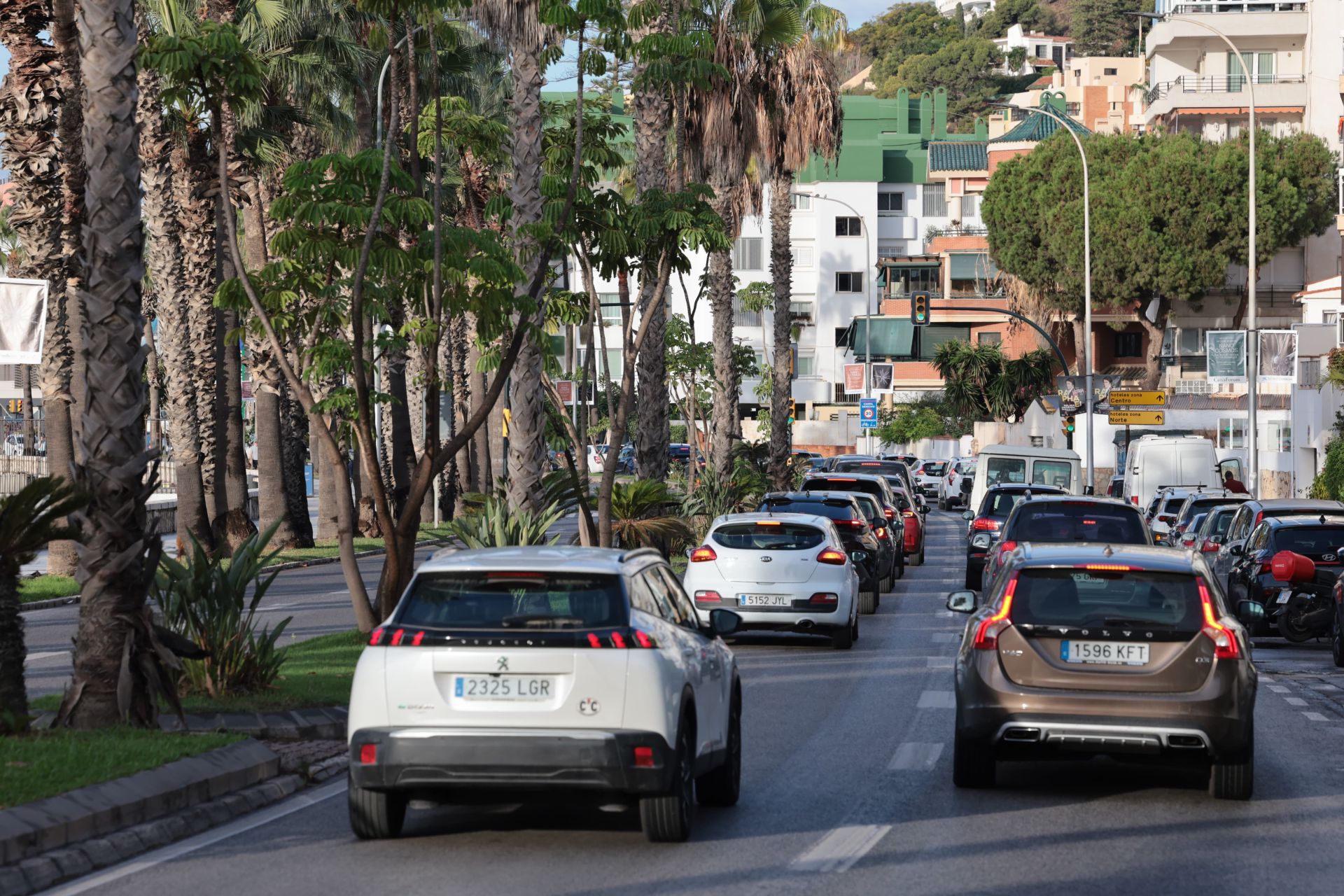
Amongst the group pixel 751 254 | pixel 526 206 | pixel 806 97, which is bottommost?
pixel 526 206

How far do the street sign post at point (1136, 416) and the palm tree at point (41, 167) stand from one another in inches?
1421

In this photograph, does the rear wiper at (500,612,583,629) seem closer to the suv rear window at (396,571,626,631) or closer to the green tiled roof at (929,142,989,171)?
the suv rear window at (396,571,626,631)

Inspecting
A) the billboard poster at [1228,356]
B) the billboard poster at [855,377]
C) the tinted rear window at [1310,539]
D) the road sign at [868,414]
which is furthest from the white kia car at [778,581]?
the billboard poster at [855,377]

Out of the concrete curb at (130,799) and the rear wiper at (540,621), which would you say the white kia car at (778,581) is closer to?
the concrete curb at (130,799)

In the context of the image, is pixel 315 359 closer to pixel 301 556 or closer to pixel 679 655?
pixel 679 655

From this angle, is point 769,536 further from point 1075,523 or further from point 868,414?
point 868,414

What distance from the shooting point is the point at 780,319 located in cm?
4866

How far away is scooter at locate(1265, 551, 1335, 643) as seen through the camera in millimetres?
21906

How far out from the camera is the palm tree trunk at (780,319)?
47531 mm

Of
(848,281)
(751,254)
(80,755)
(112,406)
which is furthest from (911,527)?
(751,254)

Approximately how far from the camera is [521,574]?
9273 mm

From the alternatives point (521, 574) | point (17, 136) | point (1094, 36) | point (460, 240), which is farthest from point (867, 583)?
point (1094, 36)

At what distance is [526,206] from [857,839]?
12679 mm

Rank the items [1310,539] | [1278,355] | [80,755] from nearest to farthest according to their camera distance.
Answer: [80,755]
[1310,539]
[1278,355]
